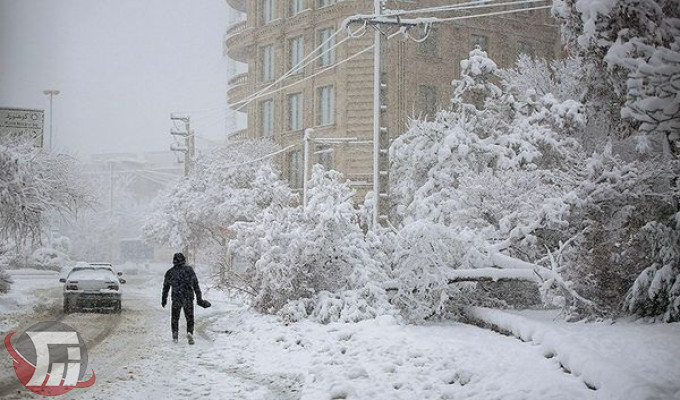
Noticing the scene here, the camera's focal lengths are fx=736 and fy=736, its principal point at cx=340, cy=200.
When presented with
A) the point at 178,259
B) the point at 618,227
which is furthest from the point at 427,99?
the point at 618,227

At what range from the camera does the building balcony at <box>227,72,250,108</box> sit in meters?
35.0

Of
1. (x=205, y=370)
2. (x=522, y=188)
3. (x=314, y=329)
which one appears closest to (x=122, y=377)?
(x=205, y=370)

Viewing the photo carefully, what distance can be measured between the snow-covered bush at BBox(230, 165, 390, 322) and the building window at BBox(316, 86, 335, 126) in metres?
16.4

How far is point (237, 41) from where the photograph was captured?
3509 centimetres

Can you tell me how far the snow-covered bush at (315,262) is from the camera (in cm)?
1322

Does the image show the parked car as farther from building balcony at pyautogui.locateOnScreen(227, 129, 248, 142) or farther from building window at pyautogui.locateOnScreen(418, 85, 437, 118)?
building balcony at pyautogui.locateOnScreen(227, 129, 248, 142)

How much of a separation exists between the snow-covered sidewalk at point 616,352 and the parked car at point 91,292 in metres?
11.2

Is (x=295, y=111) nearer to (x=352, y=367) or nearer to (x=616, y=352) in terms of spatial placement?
(x=352, y=367)

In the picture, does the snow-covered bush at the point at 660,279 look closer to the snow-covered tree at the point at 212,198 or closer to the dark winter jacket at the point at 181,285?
the dark winter jacket at the point at 181,285

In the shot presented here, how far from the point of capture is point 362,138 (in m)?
28.5

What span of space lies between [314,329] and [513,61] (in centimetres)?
2197

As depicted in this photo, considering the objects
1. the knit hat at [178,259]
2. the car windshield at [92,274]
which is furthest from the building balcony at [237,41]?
the knit hat at [178,259]

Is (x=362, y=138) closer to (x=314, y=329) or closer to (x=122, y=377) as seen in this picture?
(x=314, y=329)

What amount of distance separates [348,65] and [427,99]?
3647mm
